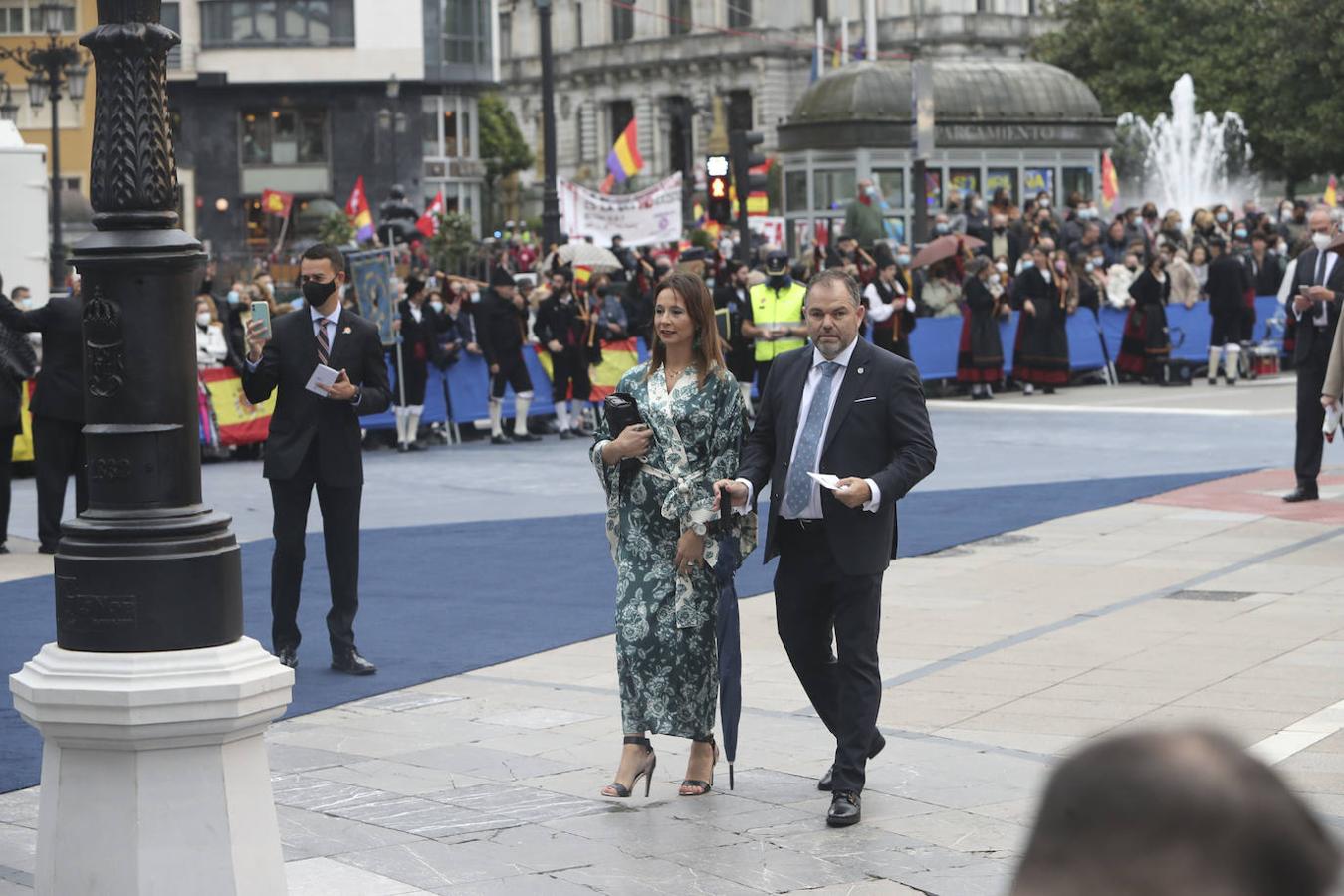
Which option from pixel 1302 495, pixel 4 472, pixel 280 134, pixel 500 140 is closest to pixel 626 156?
pixel 1302 495

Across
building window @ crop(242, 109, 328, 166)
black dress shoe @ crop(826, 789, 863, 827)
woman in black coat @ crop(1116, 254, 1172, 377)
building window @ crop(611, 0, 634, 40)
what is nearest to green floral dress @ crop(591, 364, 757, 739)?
black dress shoe @ crop(826, 789, 863, 827)

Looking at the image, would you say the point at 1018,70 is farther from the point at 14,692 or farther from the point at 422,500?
the point at 14,692

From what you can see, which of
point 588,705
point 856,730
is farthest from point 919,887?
point 588,705

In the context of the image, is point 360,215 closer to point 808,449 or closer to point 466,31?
point 808,449

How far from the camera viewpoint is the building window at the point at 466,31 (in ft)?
227

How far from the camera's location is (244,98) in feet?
219

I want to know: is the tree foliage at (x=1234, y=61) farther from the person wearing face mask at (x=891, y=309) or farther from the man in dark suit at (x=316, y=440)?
the man in dark suit at (x=316, y=440)

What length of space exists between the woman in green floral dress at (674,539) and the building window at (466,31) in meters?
63.1

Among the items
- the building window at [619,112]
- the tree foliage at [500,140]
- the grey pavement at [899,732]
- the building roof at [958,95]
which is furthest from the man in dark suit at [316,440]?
the building window at [619,112]

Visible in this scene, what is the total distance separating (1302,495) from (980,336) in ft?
34.9

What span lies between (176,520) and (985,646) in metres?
5.33

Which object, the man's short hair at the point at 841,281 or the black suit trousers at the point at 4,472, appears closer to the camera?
the man's short hair at the point at 841,281

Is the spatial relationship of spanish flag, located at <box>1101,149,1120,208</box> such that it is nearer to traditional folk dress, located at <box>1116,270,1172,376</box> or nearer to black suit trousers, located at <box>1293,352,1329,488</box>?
traditional folk dress, located at <box>1116,270,1172,376</box>

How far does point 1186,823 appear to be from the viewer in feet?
4.91
